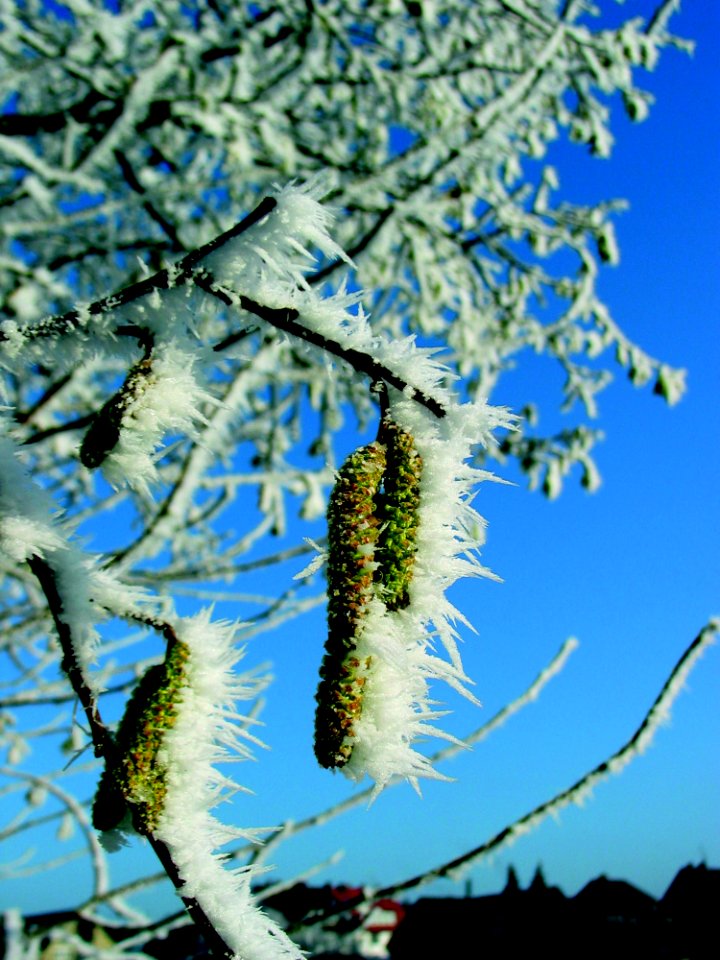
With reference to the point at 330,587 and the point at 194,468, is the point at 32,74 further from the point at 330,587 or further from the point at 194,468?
the point at 330,587

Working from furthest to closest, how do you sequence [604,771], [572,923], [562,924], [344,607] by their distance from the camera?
[572,923]
[562,924]
[604,771]
[344,607]

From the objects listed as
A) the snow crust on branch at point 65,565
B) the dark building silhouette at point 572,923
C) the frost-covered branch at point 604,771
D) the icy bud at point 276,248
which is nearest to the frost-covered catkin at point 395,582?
the icy bud at point 276,248

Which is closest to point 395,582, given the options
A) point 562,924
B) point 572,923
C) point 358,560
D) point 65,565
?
point 358,560

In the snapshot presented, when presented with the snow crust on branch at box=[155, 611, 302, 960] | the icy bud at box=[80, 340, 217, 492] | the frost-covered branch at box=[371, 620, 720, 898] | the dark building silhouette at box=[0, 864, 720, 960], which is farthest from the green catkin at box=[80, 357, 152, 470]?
the dark building silhouette at box=[0, 864, 720, 960]

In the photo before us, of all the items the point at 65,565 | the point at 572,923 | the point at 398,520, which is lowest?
the point at 398,520

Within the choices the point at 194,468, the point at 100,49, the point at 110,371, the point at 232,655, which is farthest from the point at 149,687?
the point at 110,371

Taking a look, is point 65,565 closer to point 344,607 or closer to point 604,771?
point 344,607
